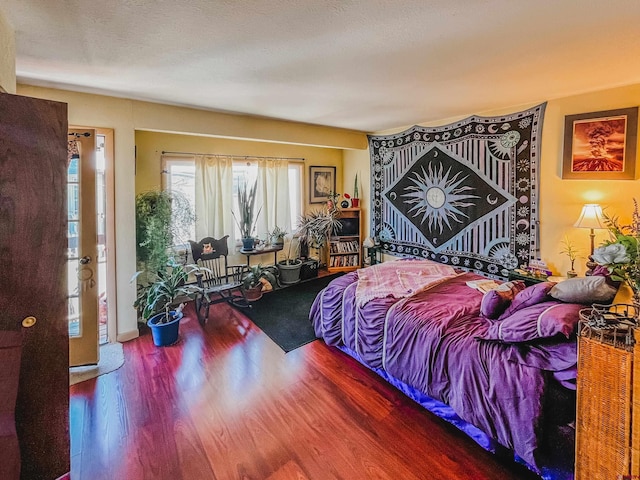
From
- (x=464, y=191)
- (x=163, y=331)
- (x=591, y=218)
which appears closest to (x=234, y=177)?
(x=163, y=331)

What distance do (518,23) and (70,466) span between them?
334cm

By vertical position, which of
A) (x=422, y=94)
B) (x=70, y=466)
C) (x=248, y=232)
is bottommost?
(x=70, y=466)

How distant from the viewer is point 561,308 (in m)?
1.65

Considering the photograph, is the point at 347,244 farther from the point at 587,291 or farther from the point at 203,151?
the point at 587,291

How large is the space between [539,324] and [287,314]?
2668 millimetres

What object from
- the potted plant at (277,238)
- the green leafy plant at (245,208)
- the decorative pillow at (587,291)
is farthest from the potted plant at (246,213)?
the decorative pillow at (587,291)

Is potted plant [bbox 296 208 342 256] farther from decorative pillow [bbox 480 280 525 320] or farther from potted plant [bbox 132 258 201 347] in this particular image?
decorative pillow [bbox 480 280 525 320]

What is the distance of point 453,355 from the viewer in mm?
1967

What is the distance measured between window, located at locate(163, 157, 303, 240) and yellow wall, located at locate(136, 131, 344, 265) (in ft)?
0.35

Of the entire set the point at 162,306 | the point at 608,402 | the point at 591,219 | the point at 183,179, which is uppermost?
the point at 183,179

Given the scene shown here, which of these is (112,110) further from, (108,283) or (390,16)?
Result: (390,16)

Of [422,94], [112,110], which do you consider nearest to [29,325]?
[112,110]

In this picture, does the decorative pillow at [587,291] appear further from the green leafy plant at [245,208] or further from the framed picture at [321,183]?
the framed picture at [321,183]

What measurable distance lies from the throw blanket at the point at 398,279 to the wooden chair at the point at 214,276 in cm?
172
